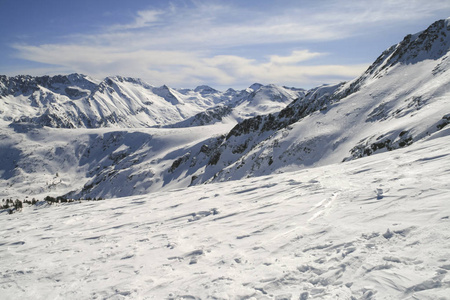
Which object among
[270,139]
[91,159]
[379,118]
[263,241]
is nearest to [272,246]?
[263,241]

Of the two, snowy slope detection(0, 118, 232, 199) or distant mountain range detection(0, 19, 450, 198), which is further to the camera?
snowy slope detection(0, 118, 232, 199)

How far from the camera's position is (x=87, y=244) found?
30.0 ft

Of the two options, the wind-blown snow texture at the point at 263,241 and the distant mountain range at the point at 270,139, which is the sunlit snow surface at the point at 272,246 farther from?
the distant mountain range at the point at 270,139

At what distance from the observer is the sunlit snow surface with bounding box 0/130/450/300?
15.1 feet

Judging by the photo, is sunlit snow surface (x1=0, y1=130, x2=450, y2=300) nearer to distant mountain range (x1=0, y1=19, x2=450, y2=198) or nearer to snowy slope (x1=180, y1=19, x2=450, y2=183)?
distant mountain range (x1=0, y1=19, x2=450, y2=198)

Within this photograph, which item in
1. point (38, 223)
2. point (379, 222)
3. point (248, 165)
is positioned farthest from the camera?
point (248, 165)

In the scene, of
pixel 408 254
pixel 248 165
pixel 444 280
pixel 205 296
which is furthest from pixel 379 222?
pixel 248 165

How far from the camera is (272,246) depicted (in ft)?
21.4

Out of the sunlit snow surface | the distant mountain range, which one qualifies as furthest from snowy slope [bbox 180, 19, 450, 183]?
the sunlit snow surface

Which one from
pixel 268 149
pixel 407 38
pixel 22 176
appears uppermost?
pixel 407 38

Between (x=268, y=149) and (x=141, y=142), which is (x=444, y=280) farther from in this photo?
(x=141, y=142)

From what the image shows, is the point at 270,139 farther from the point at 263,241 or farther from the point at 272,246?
the point at 272,246

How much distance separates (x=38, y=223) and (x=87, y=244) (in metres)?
6.32

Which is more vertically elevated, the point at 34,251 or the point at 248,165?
the point at 34,251
